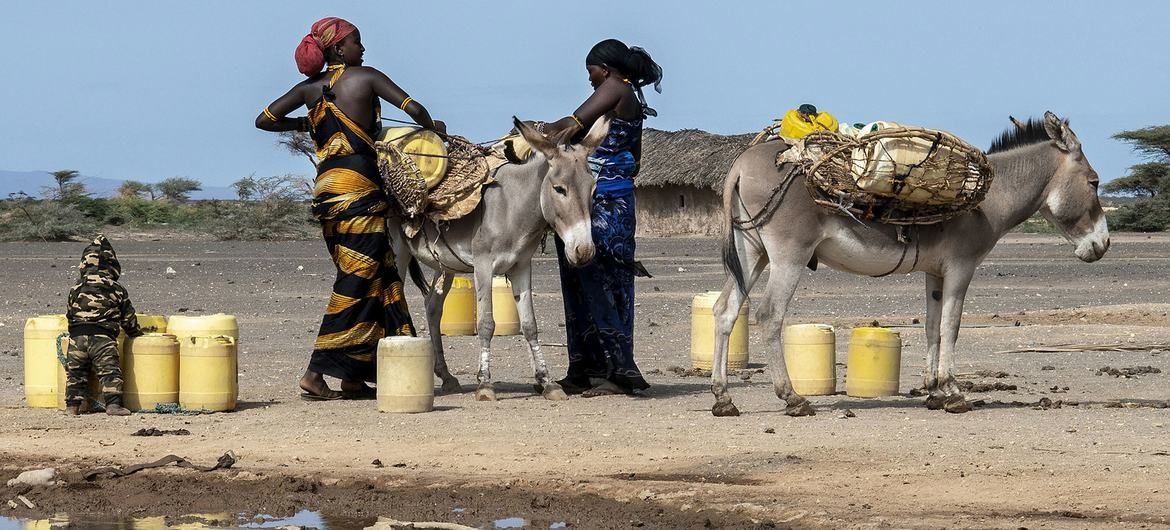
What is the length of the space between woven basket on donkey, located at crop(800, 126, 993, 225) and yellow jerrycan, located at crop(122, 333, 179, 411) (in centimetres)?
446

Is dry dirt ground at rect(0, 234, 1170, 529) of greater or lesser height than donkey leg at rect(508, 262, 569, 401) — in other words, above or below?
below

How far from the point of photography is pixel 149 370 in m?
11.1

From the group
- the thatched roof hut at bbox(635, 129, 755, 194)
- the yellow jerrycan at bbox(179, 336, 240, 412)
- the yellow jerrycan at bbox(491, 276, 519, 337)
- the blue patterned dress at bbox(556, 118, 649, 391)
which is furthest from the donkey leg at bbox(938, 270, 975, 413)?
the thatched roof hut at bbox(635, 129, 755, 194)

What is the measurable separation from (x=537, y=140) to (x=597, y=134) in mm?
425

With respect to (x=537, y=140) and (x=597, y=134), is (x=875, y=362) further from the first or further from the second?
(x=537, y=140)

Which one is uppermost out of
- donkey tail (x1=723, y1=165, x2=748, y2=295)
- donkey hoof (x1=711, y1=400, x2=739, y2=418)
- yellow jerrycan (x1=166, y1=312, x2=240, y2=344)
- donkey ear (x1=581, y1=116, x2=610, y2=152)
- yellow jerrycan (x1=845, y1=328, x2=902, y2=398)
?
donkey ear (x1=581, y1=116, x2=610, y2=152)

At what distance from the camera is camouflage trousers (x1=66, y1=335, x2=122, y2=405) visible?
10.9 metres

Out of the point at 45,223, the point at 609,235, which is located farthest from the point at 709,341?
the point at 45,223

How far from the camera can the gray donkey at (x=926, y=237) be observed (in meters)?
10.8

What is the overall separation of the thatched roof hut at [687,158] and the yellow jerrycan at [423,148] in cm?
3622

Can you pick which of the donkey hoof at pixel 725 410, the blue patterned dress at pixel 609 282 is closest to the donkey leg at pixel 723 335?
the donkey hoof at pixel 725 410

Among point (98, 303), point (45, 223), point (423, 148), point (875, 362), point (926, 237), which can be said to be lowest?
point (875, 362)

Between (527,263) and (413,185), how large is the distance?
1030 mm

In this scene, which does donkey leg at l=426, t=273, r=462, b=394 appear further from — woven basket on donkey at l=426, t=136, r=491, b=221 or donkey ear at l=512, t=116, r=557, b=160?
donkey ear at l=512, t=116, r=557, b=160
